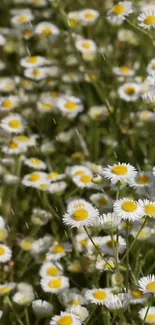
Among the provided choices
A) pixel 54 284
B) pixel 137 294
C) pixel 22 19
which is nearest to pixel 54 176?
pixel 54 284

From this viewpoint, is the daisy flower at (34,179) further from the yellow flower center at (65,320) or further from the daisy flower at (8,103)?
the yellow flower center at (65,320)

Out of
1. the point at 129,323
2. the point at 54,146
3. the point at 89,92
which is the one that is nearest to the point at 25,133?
the point at 54,146

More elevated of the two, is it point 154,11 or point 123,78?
point 154,11

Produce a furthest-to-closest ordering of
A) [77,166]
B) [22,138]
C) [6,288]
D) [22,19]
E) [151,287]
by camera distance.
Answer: [22,19] → [22,138] → [77,166] → [6,288] → [151,287]

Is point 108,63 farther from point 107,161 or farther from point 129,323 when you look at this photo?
point 129,323

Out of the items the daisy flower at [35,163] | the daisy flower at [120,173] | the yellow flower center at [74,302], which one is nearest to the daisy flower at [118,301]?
the yellow flower center at [74,302]

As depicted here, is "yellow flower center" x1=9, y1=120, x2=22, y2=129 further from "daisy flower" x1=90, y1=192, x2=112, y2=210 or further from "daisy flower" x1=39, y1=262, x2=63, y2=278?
"daisy flower" x1=39, y1=262, x2=63, y2=278

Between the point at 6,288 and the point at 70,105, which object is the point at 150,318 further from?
the point at 70,105

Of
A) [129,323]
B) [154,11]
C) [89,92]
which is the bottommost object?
[129,323]
